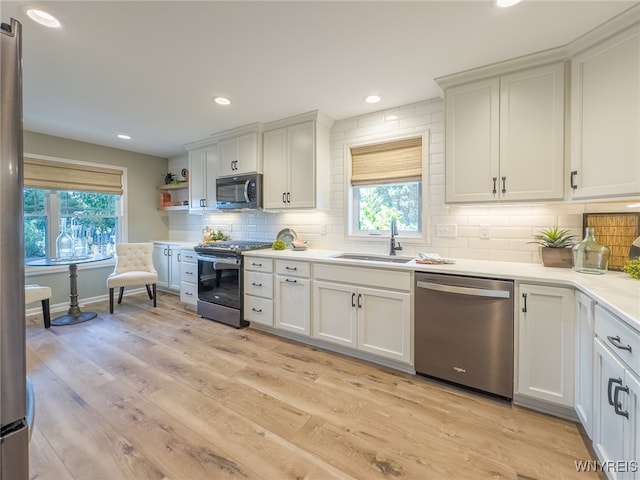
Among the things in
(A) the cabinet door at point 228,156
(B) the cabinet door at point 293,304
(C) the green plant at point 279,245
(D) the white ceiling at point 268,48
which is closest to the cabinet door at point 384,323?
(B) the cabinet door at point 293,304

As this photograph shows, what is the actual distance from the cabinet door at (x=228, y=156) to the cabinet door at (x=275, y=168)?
1.56ft

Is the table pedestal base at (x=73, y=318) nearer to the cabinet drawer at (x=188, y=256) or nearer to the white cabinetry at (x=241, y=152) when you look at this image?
the cabinet drawer at (x=188, y=256)

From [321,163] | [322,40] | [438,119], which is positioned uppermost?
[322,40]

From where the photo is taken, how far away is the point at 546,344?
1798 mm

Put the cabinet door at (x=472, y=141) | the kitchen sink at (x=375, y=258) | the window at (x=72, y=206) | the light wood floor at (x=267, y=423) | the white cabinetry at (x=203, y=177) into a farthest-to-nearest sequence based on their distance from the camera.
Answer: the white cabinetry at (x=203, y=177), the window at (x=72, y=206), the kitchen sink at (x=375, y=258), the cabinet door at (x=472, y=141), the light wood floor at (x=267, y=423)

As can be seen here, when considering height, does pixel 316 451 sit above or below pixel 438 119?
below

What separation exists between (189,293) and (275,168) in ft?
7.23

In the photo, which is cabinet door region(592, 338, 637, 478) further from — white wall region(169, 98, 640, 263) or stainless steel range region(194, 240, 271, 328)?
stainless steel range region(194, 240, 271, 328)

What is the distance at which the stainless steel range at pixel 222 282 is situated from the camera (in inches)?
130

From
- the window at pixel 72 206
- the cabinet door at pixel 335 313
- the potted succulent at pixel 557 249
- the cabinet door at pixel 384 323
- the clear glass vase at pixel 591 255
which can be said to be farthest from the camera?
the window at pixel 72 206

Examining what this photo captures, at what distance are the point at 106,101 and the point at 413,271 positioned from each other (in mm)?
3420

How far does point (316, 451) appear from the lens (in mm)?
1551

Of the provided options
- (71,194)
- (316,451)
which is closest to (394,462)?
(316,451)

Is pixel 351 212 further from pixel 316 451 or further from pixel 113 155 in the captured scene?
pixel 113 155
